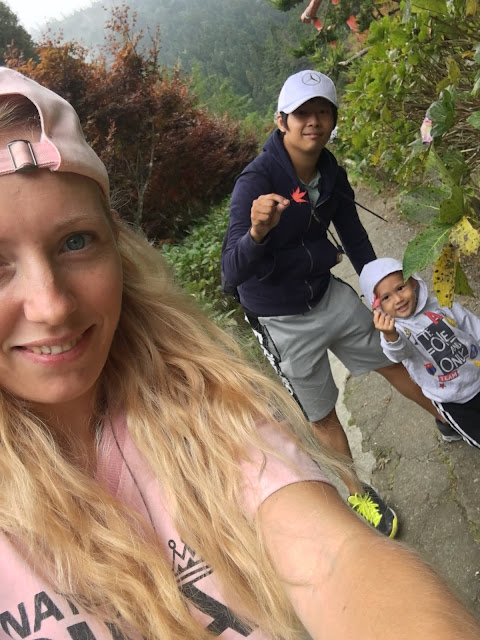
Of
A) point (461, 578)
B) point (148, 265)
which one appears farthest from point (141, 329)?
point (461, 578)

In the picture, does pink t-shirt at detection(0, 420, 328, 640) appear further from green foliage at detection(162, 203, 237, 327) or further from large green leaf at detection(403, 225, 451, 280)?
green foliage at detection(162, 203, 237, 327)

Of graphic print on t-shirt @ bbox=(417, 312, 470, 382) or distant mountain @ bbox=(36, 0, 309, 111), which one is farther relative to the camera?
distant mountain @ bbox=(36, 0, 309, 111)

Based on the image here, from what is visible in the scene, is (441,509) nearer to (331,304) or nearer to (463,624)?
(331,304)

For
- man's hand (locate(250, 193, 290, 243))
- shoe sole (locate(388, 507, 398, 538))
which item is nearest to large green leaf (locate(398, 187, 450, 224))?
man's hand (locate(250, 193, 290, 243))

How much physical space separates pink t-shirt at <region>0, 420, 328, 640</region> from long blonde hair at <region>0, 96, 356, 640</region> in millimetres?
25

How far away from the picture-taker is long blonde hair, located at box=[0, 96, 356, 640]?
3.31 ft

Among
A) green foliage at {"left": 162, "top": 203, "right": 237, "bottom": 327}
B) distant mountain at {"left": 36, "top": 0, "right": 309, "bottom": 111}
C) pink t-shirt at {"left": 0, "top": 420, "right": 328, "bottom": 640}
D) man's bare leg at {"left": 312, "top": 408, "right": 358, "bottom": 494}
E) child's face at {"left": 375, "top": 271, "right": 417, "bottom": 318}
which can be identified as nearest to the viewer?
pink t-shirt at {"left": 0, "top": 420, "right": 328, "bottom": 640}

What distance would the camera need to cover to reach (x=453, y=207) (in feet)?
4.57

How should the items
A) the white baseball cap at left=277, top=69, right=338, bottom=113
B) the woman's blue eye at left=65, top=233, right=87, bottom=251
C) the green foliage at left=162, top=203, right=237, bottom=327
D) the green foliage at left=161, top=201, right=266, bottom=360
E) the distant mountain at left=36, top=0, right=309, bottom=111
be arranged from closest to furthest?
the woman's blue eye at left=65, top=233, right=87, bottom=251 → the white baseball cap at left=277, top=69, right=338, bottom=113 → the green foliage at left=161, top=201, right=266, bottom=360 → the green foliage at left=162, top=203, right=237, bottom=327 → the distant mountain at left=36, top=0, right=309, bottom=111

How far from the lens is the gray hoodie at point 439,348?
81.4 inches

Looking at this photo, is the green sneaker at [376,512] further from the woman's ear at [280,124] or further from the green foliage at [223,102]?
the green foliage at [223,102]

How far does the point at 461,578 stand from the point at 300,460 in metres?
1.35

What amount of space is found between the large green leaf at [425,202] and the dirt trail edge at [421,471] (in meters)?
1.16

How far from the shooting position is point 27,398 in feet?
3.47
